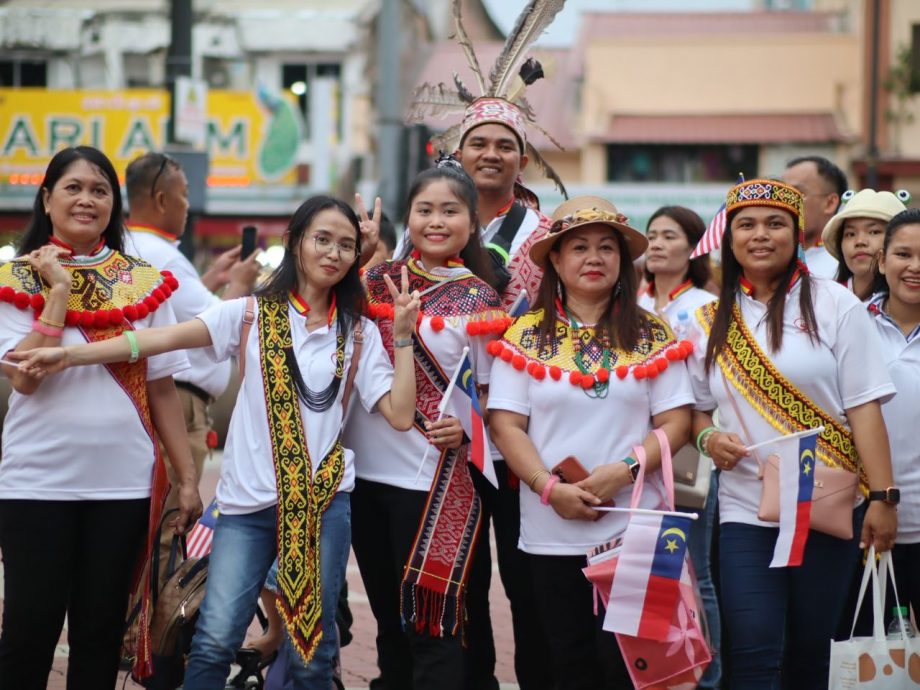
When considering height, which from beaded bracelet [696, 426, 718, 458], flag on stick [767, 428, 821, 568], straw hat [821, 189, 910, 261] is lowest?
flag on stick [767, 428, 821, 568]

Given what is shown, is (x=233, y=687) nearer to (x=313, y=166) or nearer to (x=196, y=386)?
(x=196, y=386)

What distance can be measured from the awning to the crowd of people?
2370 centimetres

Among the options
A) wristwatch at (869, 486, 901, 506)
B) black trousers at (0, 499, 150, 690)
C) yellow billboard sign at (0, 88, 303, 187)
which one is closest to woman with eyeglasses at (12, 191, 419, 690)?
black trousers at (0, 499, 150, 690)

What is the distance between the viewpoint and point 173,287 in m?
4.83

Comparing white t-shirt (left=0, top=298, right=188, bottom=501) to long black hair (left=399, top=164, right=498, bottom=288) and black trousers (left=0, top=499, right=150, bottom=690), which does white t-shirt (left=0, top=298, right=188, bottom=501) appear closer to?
black trousers (left=0, top=499, right=150, bottom=690)

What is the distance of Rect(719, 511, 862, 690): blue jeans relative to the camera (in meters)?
4.40

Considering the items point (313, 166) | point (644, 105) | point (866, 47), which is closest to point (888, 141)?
point (866, 47)

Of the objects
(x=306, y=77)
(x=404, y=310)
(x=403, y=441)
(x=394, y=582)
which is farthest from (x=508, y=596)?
(x=306, y=77)

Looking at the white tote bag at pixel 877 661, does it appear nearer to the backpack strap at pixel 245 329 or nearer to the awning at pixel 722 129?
the backpack strap at pixel 245 329

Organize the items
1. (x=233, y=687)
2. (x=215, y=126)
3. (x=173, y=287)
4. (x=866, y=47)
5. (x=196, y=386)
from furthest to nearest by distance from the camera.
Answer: (x=866, y=47) → (x=215, y=126) → (x=196, y=386) → (x=233, y=687) → (x=173, y=287)

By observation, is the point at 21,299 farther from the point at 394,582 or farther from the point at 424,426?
the point at 394,582

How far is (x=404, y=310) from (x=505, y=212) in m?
1.02

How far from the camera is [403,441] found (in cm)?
484

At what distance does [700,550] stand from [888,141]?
2378cm
